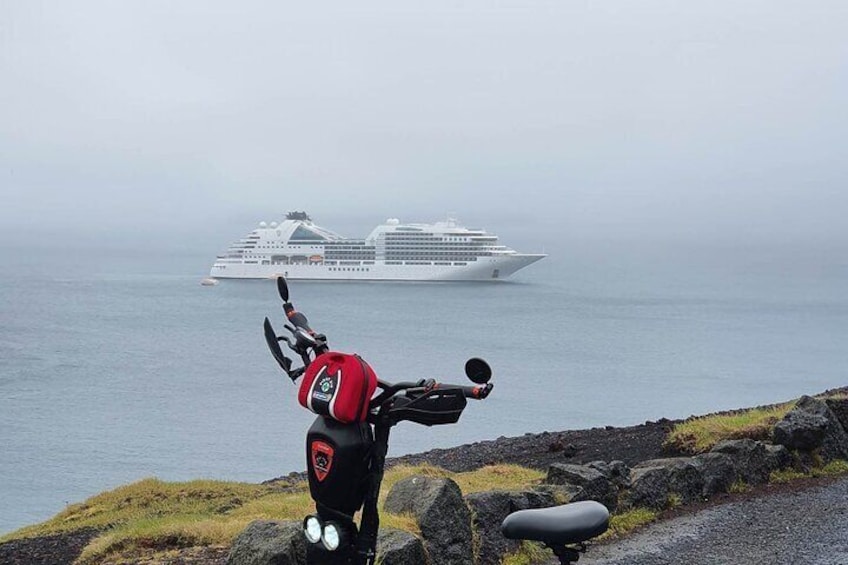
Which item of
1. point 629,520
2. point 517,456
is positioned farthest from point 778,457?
point 517,456

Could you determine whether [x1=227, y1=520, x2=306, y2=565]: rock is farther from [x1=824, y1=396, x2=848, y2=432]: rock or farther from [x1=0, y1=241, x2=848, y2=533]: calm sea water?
[x1=0, y1=241, x2=848, y2=533]: calm sea water

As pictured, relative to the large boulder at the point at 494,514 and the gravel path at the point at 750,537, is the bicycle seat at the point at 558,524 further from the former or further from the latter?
the gravel path at the point at 750,537

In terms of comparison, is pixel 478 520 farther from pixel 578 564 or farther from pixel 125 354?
pixel 125 354

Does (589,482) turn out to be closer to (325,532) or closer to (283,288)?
(283,288)

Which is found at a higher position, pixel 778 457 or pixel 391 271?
pixel 778 457

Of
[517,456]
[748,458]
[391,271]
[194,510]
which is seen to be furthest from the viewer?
[391,271]

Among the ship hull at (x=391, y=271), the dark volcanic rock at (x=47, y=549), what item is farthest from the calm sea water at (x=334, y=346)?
the dark volcanic rock at (x=47, y=549)

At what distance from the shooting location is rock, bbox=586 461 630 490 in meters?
5.87

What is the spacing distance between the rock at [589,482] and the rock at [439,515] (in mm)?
1208

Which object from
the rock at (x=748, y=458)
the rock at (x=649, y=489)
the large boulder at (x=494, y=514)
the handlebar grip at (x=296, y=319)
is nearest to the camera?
the handlebar grip at (x=296, y=319)

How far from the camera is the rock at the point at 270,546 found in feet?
12.6

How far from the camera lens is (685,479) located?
20.2ft

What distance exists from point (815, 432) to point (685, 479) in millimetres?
1459

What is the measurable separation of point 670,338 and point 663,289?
163 ft
